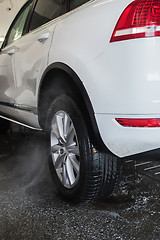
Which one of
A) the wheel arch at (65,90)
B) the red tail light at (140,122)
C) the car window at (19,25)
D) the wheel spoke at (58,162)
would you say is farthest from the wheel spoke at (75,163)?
the car window at (19,25)

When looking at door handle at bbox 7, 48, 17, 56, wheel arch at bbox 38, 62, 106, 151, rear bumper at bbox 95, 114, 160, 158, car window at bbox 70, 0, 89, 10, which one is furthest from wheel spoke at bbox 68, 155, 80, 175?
door handle at bbox 7, 48, 17, 56

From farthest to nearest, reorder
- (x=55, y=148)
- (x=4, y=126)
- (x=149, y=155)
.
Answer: (x=4, y=126) → (x=55, y=148) → (x=149, y=155)

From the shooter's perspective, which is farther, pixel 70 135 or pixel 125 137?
pixel 70 135

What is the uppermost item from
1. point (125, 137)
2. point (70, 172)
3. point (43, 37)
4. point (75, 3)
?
point (75, 3)

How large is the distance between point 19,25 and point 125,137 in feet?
7.42

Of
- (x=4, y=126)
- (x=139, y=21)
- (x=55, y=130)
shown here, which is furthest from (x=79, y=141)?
(x=4, y=126)

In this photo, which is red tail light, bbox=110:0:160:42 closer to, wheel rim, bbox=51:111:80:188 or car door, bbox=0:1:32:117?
wheel rim, bbox=51:111:80:188

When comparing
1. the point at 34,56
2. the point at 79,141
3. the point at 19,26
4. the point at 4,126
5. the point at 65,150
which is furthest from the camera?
the point at 4,126

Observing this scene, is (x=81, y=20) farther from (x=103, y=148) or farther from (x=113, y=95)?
(x=103, y=148)

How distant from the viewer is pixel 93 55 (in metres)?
1.45

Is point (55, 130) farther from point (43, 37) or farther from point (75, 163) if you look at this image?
point (43, 37)

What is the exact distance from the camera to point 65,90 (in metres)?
1.81

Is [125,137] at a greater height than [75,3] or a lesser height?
lesser

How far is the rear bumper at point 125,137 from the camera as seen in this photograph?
1.34 meters
